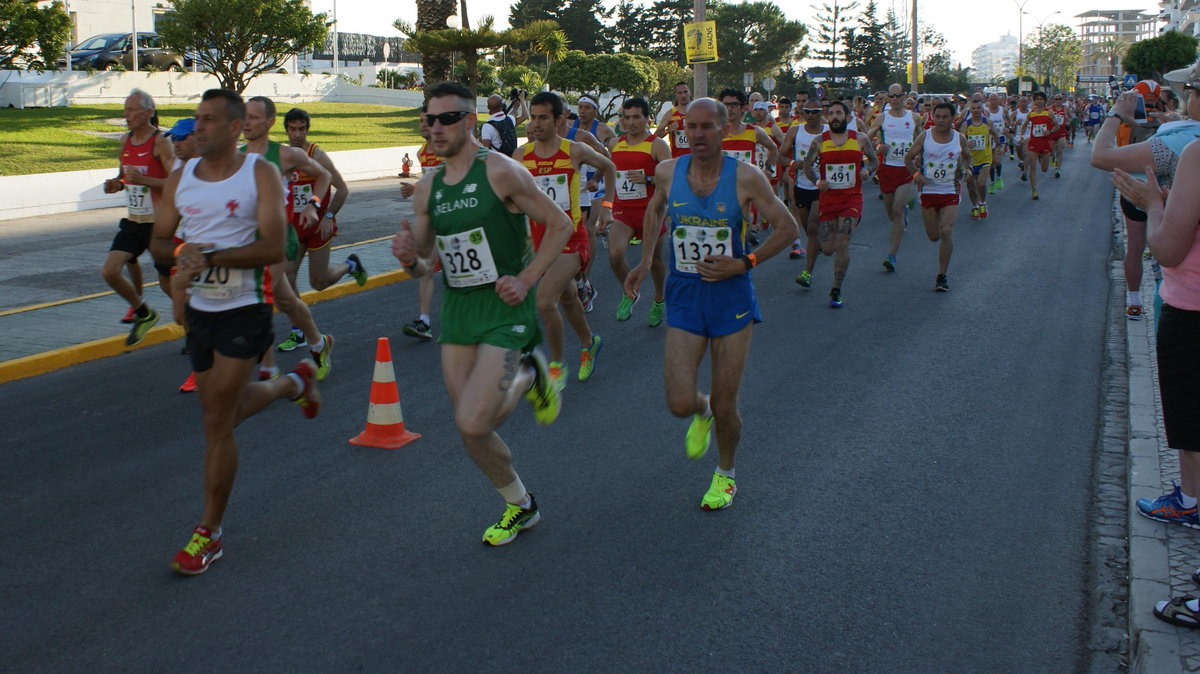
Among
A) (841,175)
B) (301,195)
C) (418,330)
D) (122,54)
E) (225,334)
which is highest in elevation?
(122,54)

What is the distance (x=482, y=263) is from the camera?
461 cm

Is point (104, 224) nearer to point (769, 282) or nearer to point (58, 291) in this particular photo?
point (58, 291)

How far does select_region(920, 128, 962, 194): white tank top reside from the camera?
456 inches

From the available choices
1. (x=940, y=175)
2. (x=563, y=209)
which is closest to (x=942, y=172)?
(x=940, y=175)

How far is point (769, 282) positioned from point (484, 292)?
758 centimetres

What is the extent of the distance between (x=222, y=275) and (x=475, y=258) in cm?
106

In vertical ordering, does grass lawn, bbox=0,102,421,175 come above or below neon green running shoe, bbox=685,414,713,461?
above

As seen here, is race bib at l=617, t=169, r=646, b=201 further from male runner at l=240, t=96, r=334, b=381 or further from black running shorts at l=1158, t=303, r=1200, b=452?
black running shorts at l=1158, t=303, r=1200, b=452

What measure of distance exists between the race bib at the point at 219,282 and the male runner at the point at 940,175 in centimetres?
846

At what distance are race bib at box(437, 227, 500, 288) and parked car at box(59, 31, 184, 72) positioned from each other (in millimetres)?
37294

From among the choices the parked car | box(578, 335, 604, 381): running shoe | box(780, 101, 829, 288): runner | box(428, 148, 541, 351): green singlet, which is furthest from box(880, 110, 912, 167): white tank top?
the parked car

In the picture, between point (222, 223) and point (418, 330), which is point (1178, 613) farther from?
point (418, 330)

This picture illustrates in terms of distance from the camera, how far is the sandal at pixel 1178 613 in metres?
3.68

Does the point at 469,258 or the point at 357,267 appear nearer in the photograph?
the point at 469,258
